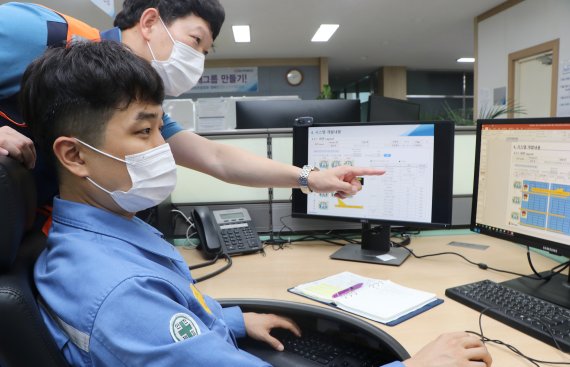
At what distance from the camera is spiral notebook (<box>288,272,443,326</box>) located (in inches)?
37.8

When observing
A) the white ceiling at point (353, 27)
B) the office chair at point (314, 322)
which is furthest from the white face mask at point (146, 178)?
the white ceiling at point (353, 27)

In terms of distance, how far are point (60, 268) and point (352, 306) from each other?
0.65m

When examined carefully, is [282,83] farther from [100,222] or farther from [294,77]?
[100,222]

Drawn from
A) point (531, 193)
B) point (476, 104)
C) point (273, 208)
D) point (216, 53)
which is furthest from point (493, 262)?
point (216, 53)

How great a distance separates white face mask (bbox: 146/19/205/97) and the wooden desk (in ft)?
1.94

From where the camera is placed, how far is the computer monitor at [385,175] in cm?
132

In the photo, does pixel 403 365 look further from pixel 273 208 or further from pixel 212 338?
pixel 273 208

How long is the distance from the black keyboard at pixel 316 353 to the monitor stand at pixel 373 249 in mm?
320

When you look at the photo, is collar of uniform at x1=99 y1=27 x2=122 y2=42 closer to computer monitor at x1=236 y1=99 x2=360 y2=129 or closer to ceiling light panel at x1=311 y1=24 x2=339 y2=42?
computer monitor at x1=236 y1=99 x2=360 y2=129

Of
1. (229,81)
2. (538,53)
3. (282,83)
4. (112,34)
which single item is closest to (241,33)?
(229,81)

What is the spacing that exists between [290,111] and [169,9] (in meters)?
0.79

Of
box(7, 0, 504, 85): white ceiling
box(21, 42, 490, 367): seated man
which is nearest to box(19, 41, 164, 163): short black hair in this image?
box(21, 42, 490, 367): seated man

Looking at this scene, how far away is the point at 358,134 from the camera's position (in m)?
1.42

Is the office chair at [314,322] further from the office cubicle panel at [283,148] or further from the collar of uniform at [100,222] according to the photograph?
the office cubicle panel at [283,148]
